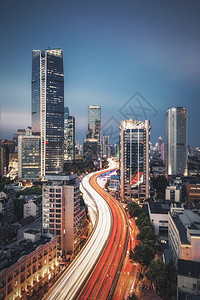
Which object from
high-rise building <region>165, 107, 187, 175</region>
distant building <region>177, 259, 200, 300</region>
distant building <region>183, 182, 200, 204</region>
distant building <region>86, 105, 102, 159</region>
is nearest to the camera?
distant building <region>177, 259, 200, 300</region>

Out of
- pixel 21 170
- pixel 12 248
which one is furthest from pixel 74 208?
pixel 21 170

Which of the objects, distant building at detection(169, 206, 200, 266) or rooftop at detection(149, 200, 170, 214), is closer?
distant building at detection(169, 206, 200, 266)

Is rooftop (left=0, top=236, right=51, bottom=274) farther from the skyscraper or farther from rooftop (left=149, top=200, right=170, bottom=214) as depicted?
the skyscraper

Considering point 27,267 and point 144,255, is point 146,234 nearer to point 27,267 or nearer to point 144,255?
point 144,255

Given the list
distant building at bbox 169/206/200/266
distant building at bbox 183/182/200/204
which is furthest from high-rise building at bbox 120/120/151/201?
distant building at bbox 169/206/200/266

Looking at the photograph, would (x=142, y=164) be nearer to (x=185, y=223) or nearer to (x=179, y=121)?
(x=185, y=223)
